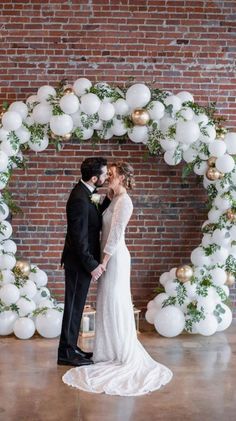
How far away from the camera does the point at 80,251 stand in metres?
5.09

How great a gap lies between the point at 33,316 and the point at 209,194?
2.10 meters

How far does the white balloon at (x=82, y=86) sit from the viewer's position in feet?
20.0

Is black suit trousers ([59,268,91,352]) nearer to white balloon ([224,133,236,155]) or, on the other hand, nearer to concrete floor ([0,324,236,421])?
concrete floor ([0,324,236,421])

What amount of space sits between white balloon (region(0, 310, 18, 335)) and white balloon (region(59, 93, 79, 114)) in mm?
1965

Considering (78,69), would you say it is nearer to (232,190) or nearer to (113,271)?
(232,190)

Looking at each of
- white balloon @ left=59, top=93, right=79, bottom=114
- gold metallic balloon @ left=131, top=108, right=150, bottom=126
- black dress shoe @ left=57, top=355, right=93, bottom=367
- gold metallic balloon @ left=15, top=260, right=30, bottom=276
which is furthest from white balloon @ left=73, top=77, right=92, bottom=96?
black dress shoe @ left=57, top=355, right=93, bottom=367

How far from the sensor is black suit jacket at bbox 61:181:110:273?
509 centimetres

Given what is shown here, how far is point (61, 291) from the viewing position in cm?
689

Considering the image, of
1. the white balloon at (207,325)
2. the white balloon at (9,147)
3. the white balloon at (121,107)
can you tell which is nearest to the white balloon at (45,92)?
the white balloon at (9,147)

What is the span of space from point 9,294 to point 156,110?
7.21 feet

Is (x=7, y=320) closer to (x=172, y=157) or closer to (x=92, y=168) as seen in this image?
(x=92, y=168)

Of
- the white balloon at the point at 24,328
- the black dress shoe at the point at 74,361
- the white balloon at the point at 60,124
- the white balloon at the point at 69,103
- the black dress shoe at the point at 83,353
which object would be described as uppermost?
the white balloon at the point at 69,103

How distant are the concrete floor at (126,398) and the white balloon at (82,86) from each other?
2334mm

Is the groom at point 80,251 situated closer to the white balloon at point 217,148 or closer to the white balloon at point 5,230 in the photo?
the white balloon at point 5,230
